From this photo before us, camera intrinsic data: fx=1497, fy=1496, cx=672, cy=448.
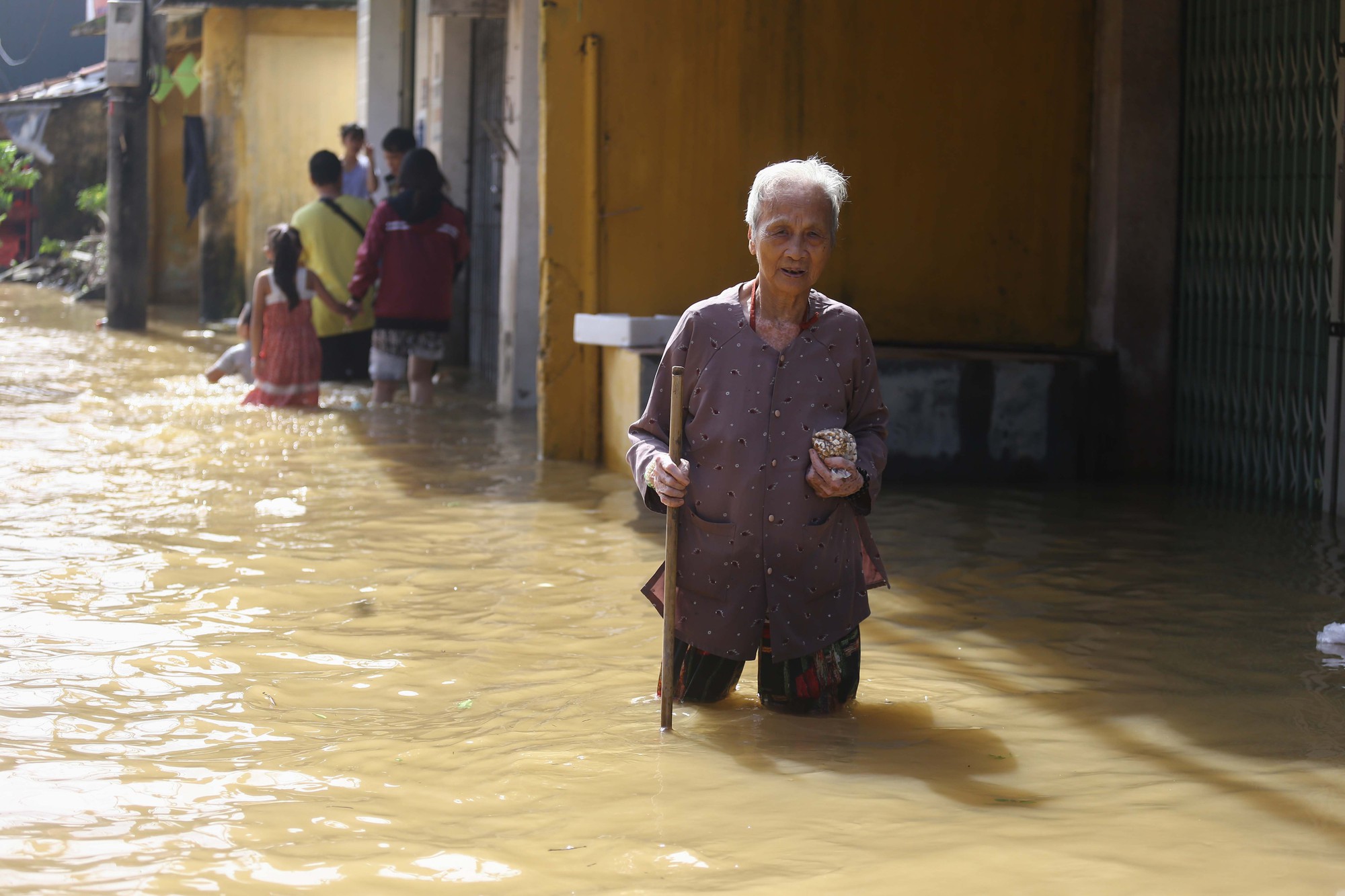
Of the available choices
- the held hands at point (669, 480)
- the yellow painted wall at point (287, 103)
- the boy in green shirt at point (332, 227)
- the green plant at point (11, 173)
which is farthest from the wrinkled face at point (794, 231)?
the green plant at point (11, 173)

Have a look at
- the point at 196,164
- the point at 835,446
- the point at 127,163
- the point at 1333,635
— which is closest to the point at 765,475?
the point at 835,446

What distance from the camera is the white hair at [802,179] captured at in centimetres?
363

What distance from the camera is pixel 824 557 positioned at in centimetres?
378

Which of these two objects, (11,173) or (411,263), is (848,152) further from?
(11,173)

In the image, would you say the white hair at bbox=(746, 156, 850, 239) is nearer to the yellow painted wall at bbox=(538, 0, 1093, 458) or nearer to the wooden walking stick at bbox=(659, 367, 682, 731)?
the wooden walking stick at bbox=(659, 367, 682, 731)

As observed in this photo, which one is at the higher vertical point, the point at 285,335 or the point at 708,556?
the point at 285,335

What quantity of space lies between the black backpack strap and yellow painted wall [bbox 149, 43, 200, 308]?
11.2 m

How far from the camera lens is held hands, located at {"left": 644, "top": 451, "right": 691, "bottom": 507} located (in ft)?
11.8

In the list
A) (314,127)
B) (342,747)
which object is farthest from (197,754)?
(314,127)

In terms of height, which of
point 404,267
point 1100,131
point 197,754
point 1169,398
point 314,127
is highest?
point 314,127

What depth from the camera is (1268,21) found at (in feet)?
25.1

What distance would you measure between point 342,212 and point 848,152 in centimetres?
433

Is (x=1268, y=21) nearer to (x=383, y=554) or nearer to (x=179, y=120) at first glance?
(x=383, y=554)

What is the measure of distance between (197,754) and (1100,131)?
668cm
